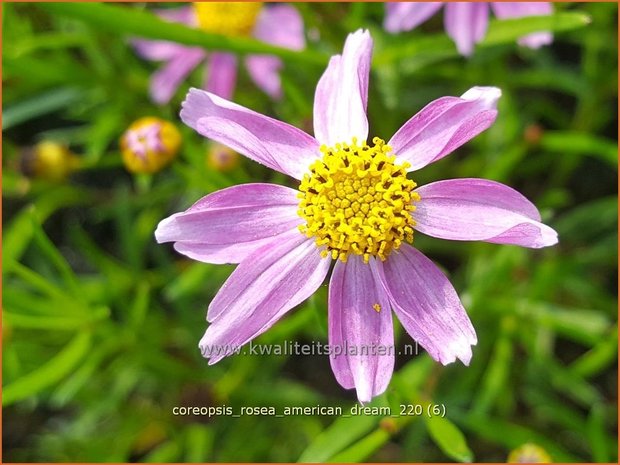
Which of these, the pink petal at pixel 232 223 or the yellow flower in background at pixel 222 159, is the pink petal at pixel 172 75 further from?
the pink petal at pixel 232 223

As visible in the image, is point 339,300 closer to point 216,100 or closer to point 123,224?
point 216,100

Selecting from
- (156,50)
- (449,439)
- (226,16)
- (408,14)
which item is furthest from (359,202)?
(156,50)

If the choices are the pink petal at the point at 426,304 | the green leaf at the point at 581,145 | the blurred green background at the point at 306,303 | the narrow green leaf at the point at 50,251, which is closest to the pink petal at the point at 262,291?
the pink petal at the point at 426,304

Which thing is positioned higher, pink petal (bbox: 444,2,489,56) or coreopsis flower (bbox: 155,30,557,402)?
pink petal (bbox: 444,2,489,56)

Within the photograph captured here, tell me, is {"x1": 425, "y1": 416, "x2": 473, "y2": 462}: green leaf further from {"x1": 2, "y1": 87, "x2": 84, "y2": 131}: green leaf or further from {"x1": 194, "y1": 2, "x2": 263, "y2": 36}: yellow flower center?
{"x1": 2, "y1": 87, "x2": 84, "y2": 131}: green leaf

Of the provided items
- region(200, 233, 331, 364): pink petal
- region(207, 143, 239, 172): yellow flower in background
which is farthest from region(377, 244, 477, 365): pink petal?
region(207, 143, 239, 172): yellow flower in background

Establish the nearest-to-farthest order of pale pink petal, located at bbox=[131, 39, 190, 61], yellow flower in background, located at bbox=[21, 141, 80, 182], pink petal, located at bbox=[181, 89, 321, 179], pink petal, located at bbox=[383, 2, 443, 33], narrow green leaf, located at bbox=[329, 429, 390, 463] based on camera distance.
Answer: pink petal, located at bbox=[181, 89, 321, 179]
narrow green leaf, located at bbox=[329, 429, 390, 463]
pink petal, located at bbox=[383, 2, 443, 33]
yellow flower in background, located at bbox=[21, 141, 80, 182]
pale pink petal, located at bbox=[131, 39, 190, 61]
